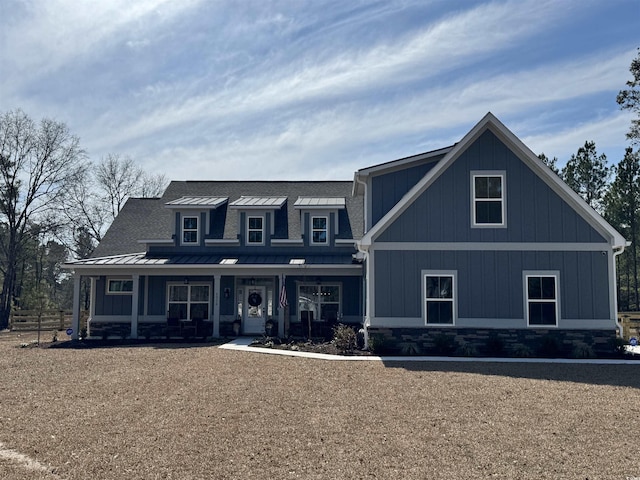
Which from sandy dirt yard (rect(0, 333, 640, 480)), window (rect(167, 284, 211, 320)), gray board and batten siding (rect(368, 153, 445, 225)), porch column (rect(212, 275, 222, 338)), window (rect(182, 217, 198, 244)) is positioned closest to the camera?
sandy dirt yard (rect(0, 333, 640, 480))

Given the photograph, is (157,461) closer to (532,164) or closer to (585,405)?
(585,405)

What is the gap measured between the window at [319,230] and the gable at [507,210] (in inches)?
219

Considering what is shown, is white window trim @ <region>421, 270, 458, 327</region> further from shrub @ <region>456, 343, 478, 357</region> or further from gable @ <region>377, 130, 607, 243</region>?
gable @ <region>377, 130, 607, 243</region>

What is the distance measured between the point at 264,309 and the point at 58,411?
1156cm

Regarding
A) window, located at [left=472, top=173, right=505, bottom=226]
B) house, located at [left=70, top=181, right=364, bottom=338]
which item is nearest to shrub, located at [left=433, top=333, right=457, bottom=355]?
window, located at [left=472, top=173, right=505, bottom=226]

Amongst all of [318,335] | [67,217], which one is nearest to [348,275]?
[318,335]

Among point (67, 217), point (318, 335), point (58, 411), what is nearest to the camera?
point (58, 411)

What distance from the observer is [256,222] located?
19.7 m

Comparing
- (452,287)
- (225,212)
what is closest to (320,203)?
(225,212)

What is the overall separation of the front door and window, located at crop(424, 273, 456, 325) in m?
7.18

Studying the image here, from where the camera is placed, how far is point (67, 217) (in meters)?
33.7

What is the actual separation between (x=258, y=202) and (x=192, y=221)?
106 inches

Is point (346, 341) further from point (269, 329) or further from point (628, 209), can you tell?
point (628, 209)

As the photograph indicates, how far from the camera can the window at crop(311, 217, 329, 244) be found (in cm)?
1934
